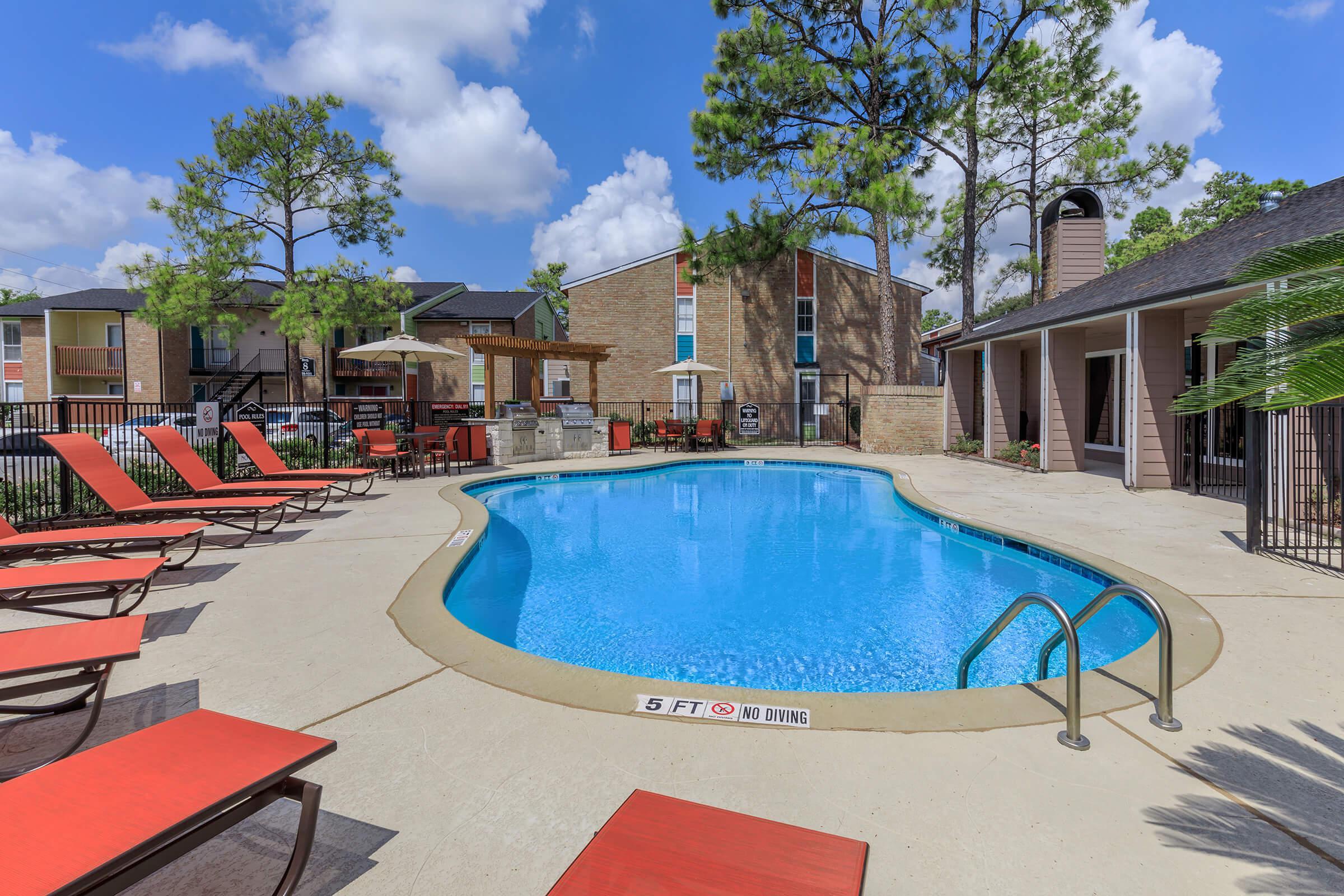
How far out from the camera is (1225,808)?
2.12m

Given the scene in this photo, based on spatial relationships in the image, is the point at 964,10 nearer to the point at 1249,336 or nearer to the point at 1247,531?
the point at 1247,531

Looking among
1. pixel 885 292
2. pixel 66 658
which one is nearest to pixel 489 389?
pixel 885 292

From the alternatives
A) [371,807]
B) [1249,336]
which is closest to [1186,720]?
[1249,336]

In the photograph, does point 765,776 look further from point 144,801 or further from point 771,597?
point 771,597

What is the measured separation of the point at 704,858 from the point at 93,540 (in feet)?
17.0

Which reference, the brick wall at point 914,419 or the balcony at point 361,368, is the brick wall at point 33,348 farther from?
the brick wall at point 914,419

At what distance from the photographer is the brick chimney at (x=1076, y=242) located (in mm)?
15492

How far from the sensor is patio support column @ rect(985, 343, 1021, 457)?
1454cm

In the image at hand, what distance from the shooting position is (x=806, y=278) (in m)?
23.7

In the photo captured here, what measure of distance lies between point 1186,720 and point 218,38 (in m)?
22.2

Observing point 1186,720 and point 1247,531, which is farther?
point 1247,531

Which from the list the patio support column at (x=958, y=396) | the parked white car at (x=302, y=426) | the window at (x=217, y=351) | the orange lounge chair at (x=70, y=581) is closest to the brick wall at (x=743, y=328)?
the patio support column at (x=958, y=396)

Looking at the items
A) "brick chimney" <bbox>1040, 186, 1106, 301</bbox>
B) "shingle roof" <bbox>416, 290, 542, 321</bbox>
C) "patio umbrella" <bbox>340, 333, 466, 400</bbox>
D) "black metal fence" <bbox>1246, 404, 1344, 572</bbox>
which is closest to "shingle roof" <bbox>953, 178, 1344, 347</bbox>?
"black metal fence" <bbox>1246, 404, 1344, 572</bbox>

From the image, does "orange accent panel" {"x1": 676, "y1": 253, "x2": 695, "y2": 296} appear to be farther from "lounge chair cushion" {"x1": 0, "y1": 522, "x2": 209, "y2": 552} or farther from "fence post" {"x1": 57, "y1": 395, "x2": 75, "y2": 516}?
"lounge chair cushion" {"x1": 0, "y1": 522, "x2": 209, "y2": 552}
